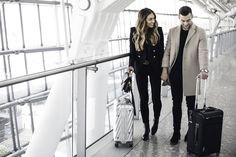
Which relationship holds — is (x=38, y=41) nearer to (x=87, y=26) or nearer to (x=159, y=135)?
(x=87, y=26)

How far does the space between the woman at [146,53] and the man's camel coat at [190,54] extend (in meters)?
0.09

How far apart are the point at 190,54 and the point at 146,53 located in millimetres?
424

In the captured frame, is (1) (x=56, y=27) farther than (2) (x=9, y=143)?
No

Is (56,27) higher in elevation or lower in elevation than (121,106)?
higher

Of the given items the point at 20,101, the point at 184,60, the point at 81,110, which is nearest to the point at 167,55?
the point at 184,60

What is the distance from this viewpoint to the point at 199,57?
10.1 ft

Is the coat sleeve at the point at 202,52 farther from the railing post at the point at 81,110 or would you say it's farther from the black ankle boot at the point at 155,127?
the railing post at the point at 81,110

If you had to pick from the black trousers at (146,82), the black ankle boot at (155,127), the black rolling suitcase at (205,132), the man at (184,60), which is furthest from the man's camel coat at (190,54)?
the black ankle boot at (155,127)

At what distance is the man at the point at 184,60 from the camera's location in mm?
3051

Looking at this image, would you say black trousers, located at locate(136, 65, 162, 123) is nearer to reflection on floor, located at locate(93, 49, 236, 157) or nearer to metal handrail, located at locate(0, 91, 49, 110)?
reflection on floor, located at locate(93, 49, 236, 157)

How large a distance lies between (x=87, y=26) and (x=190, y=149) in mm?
2437

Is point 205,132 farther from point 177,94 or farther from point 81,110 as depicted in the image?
point 81,110

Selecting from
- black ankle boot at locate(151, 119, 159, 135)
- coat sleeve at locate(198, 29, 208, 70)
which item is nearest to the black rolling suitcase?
coat sleeve at locate(198, 29, 208, 70)

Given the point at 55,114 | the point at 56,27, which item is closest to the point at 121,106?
the point at 55,114
